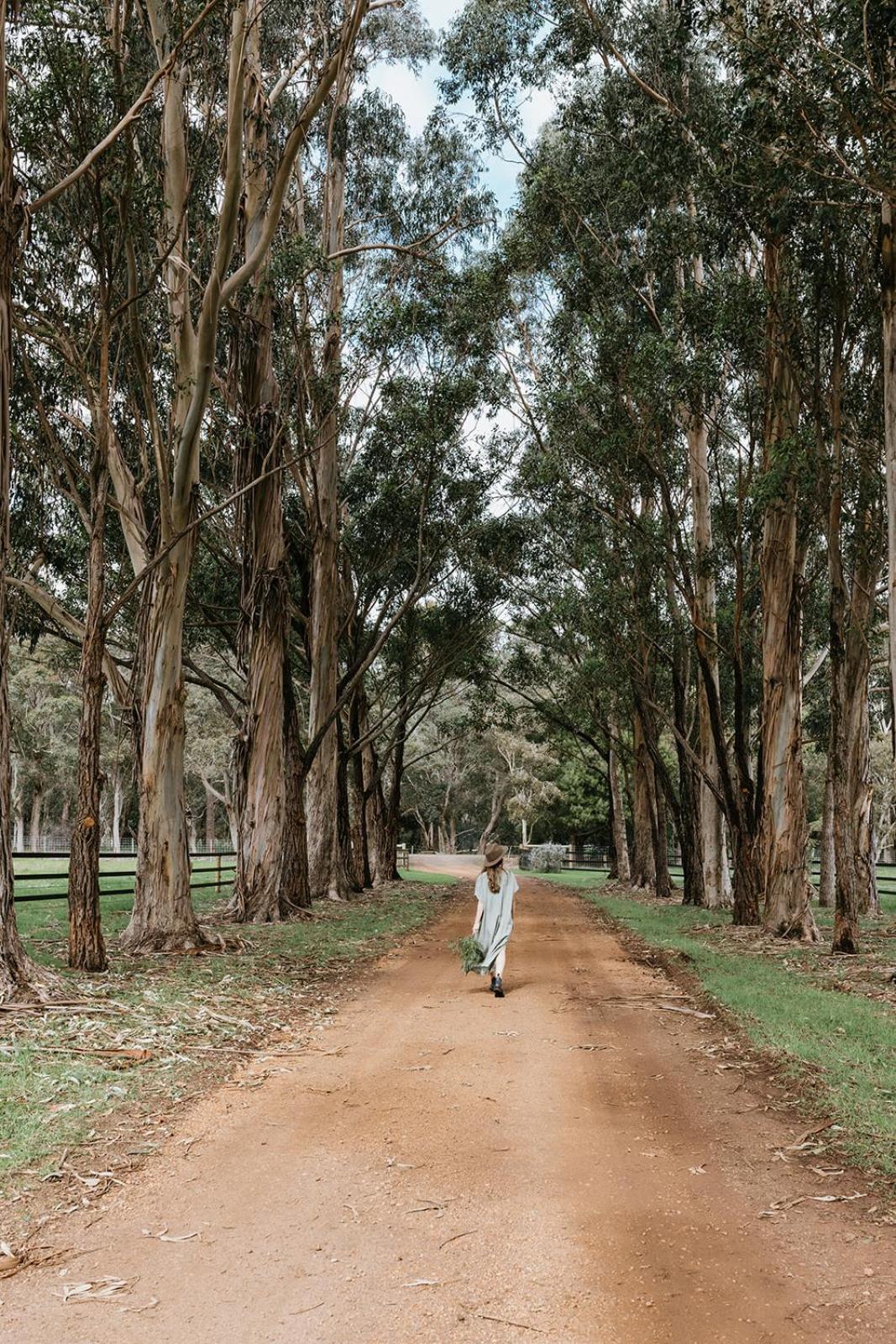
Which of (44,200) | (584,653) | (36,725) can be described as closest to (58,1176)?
(44,200)

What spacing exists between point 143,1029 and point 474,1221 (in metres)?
4.07

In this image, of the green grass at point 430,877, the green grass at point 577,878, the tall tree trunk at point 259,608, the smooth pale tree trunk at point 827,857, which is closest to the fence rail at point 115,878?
the tall tree trunk at point 259,608

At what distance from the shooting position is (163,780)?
40.0 feet

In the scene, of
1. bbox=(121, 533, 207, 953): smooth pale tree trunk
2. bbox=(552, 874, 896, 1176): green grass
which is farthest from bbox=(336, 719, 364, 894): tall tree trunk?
bbox=(121, 533, 207, 953): smooth pale tree trunk

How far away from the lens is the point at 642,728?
81.0ft

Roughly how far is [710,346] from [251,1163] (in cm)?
1405

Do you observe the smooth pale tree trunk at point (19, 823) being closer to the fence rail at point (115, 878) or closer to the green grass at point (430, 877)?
the fence rail at point (115, 878)

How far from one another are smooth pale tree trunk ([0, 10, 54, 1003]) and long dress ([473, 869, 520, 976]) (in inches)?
154

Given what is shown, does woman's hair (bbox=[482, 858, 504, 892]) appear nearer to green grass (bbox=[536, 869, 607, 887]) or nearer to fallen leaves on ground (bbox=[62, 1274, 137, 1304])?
fallen leaves on ground (bbox=[62, 1274, 137, 1304])

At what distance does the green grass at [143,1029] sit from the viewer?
17.4 feet

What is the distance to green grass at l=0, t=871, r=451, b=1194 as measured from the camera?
17.4ft

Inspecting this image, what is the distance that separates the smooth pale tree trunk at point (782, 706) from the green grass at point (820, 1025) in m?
1.15

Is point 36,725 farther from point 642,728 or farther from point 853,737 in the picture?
point 853,737

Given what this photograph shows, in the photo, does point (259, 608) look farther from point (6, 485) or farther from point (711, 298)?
point (711, 298)
